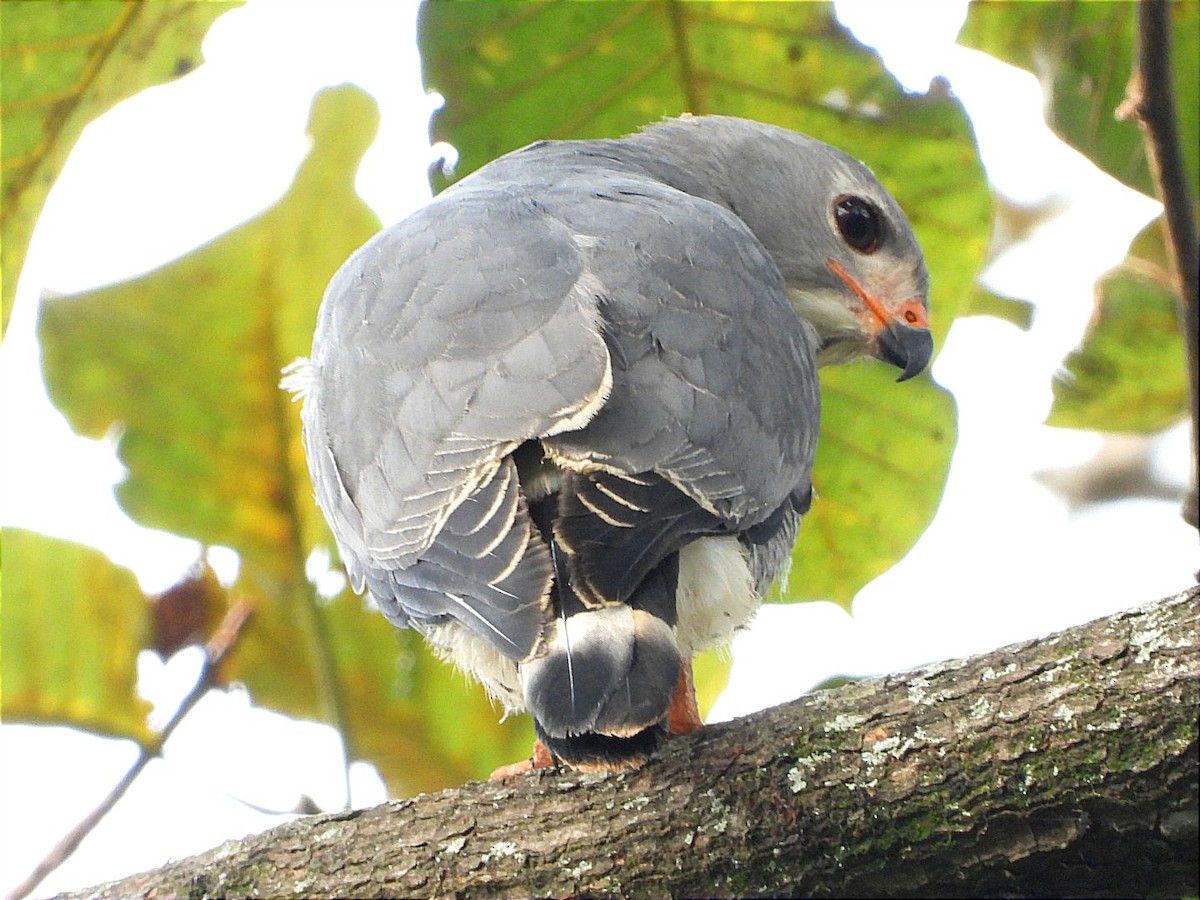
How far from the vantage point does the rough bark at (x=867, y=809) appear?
2326mm

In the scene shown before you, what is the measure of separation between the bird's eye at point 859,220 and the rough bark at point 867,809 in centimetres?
224

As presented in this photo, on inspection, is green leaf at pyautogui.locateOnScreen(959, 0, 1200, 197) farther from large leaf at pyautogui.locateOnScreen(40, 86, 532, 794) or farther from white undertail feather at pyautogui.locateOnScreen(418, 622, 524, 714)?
white undertail feather at pyautogui.locateOnScreen(418, 622, 524, 714)

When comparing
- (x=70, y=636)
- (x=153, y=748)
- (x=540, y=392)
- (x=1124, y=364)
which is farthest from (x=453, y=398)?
(x=1124, y=364)

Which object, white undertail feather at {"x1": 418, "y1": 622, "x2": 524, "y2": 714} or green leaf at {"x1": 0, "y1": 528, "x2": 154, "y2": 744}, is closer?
white undertail feather at {"x1": 418, "y1": 622, "x2": 524, "y2": 714}

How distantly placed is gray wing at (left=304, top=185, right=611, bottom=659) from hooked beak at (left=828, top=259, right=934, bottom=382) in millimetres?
1421

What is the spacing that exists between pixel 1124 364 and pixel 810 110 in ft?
5.93

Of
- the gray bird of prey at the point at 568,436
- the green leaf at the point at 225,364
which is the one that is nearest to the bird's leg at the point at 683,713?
the gray bird of prey at the point at 568,436

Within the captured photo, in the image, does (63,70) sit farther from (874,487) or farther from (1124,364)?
(1124,364)

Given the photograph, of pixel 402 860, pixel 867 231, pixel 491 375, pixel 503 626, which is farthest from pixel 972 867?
pixel 867 231

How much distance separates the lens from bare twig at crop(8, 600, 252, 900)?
3.43 metres

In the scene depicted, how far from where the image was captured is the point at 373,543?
2.92 meters

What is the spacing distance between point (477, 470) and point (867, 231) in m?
2.34

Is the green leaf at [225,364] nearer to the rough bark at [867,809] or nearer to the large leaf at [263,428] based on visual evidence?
the large leaf at [263,428]

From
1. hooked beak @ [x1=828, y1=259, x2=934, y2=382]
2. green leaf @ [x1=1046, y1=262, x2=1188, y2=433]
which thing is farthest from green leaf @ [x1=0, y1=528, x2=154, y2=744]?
green leaf @ [x1=1046, y1=262, x2=1188, y2=433]
